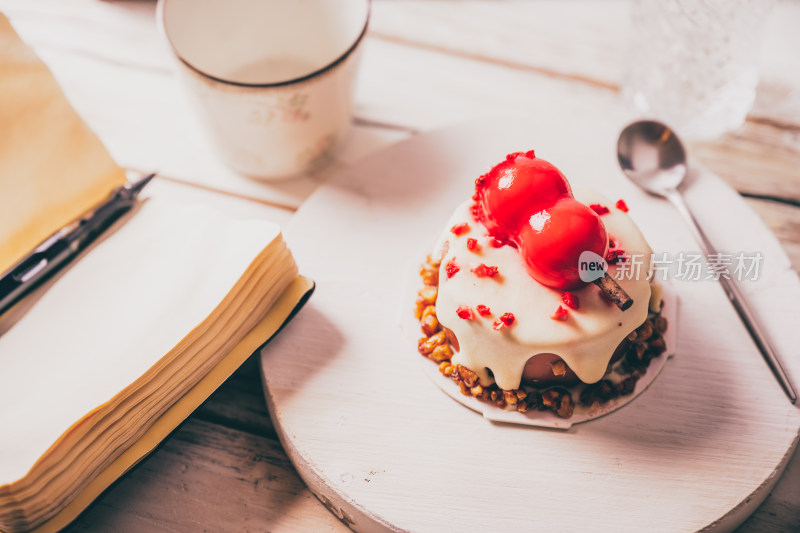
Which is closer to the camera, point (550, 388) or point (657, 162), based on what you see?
point (550, 388)

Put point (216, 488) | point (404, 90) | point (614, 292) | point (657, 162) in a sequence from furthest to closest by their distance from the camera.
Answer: point (404, 90) → point (657, 162) → point (216, 488) → point (614, 292)

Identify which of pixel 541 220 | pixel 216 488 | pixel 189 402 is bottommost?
pixel 216 488

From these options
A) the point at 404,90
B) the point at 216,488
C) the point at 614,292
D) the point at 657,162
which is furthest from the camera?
the point at 404,90

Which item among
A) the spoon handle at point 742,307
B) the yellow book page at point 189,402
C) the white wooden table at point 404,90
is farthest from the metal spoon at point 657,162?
the yellow book page at point 189,402

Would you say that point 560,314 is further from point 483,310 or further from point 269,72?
point 269,72

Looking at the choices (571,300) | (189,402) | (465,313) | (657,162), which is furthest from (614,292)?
(189,402)

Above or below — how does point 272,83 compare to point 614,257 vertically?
above
